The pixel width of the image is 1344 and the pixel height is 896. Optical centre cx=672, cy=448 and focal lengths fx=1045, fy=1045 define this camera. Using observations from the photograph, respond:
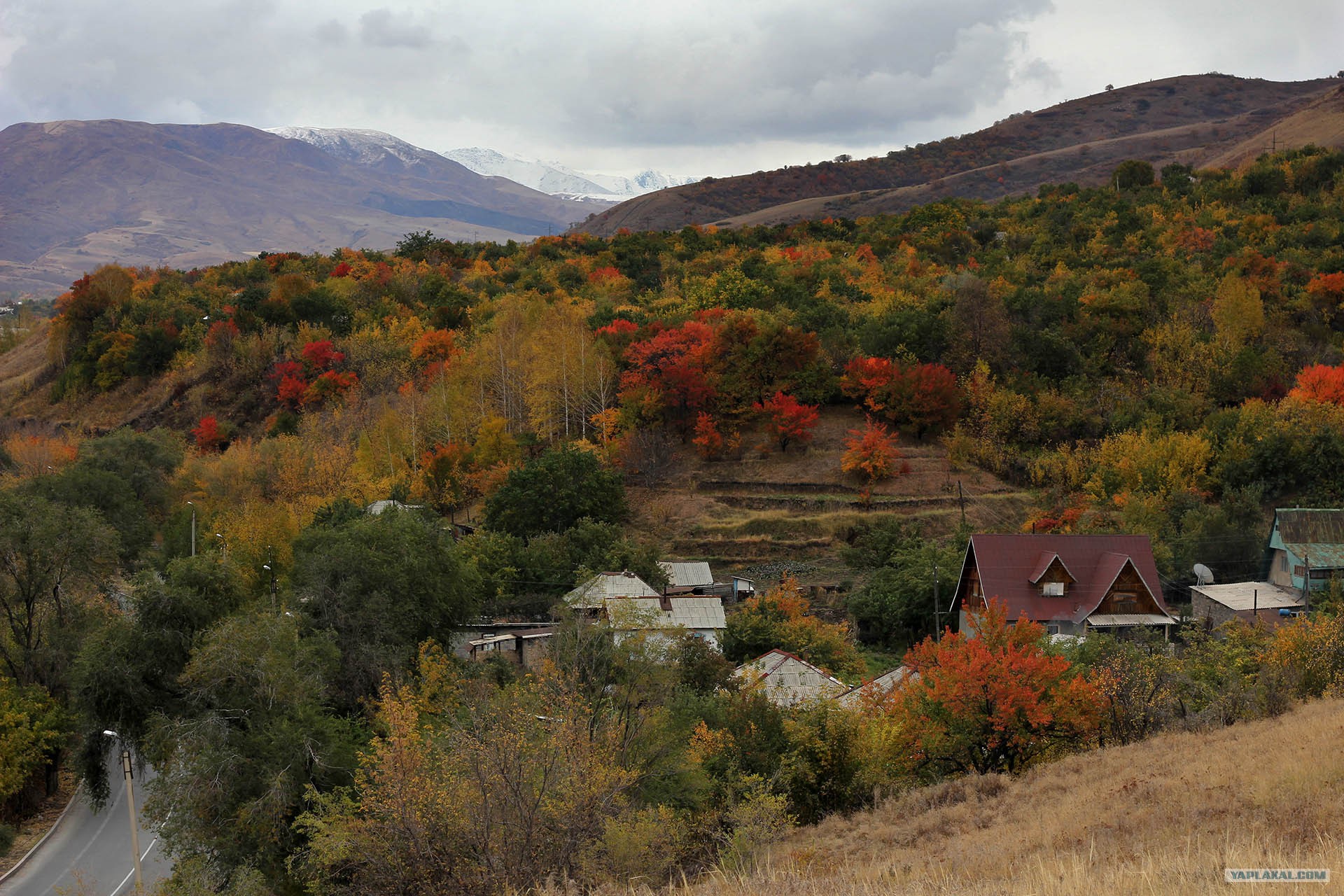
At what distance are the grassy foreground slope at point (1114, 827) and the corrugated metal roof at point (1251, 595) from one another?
52.0 ft

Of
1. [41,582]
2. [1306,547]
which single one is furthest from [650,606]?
[1306,547]

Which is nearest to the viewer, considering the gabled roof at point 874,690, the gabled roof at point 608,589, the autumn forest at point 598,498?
the autumn forest at point 598,498

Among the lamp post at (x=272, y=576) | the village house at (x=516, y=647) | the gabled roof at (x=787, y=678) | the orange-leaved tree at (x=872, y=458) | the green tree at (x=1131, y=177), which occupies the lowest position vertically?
the village house at (x=516, y=647)

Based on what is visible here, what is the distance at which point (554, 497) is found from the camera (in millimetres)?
42250

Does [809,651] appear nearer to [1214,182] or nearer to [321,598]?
[321,598]

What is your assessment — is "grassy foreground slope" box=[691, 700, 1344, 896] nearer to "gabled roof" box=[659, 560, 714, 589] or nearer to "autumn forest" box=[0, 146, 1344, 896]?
"autumn forest" box=[0, 146, 1344, 896]

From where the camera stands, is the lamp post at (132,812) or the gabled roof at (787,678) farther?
the gabled roof at (787,678)

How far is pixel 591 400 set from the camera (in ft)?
174

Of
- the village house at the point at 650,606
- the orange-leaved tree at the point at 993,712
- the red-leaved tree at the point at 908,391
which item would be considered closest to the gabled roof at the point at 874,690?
the orange-leaved tree at the point at 993,712

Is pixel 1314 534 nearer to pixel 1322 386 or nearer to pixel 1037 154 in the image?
pixel 1322 386

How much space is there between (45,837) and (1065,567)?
98.5ft

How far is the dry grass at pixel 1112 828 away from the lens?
9.58 meters

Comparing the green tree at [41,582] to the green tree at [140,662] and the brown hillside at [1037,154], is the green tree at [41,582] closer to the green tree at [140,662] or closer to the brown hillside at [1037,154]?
the green tree at [140,662]

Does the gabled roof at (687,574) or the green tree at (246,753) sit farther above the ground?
the green tree at (246,753)
